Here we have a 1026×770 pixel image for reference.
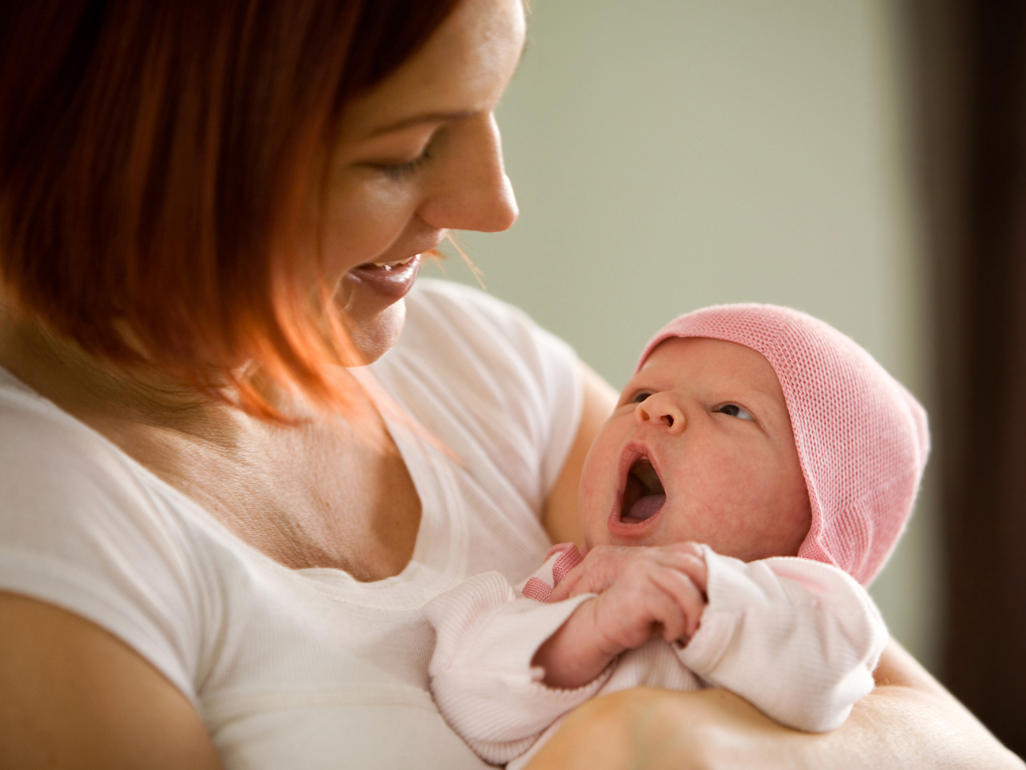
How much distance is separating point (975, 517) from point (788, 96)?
1186 mm

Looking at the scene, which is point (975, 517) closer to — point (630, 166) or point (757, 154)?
point (757, 154)

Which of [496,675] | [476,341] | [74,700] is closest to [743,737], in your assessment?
[496,675]

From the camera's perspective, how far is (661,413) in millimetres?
1217

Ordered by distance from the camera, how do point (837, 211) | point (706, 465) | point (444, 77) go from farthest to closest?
point (837, 211) → point (706, 465) → point (444, 77)

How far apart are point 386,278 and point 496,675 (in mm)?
432

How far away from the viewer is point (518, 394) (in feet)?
4.78

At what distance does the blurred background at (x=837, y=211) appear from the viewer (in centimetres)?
223

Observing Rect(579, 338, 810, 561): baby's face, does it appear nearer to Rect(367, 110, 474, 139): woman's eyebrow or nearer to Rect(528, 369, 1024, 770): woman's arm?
Rect(528, 369, 1024, 770): woman's arm

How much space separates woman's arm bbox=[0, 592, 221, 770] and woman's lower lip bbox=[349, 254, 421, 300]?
17.2 inches

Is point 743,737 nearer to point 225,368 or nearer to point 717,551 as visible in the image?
point 717,551

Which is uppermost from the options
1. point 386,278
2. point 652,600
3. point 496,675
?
point 386,278

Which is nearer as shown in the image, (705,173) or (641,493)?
(641,493)

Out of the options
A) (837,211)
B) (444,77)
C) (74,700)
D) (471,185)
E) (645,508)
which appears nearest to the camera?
(74,700)

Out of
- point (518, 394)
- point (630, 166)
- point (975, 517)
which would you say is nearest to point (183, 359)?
point (518, 394)
